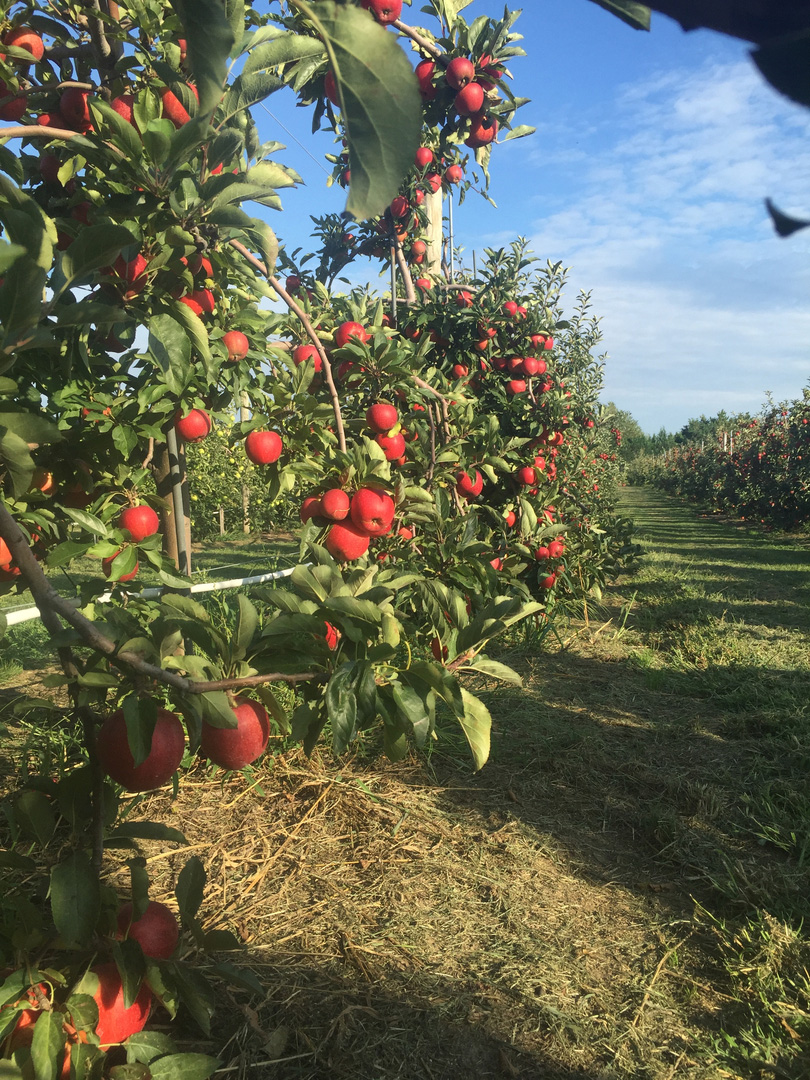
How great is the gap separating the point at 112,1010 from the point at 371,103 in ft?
4.18

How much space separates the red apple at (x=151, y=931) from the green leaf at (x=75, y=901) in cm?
14

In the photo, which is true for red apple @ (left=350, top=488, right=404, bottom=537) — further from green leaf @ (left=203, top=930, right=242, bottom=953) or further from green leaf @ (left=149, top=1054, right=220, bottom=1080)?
green leaf @ (left=149, top=1054, right=220, bottom=1080)

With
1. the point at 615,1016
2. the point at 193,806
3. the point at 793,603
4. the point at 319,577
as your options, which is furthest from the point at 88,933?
the point at 793,603

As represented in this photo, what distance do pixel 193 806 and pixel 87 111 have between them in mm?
1936

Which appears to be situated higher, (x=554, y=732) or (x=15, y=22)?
(x=15, y=22)

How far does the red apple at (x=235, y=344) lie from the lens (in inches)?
71.6

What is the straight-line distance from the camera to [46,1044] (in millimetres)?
910

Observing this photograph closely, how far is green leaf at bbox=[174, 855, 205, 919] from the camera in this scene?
112 centimetres

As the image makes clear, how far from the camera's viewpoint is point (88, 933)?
980mm

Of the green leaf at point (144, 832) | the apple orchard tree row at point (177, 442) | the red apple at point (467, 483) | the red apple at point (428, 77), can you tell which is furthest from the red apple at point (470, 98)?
the green leaf at point (144, 832)

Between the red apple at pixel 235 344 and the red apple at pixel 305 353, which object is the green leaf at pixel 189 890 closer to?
the red apple at pixel 235 344

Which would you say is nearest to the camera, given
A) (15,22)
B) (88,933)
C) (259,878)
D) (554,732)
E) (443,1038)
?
Result: (88,933)

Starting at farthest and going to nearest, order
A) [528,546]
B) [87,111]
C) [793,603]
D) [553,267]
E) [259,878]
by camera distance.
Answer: [553,267], [793,603], [528,546], [259,878], [87,111]

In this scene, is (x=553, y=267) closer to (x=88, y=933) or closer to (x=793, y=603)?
(x=793, y=603)
